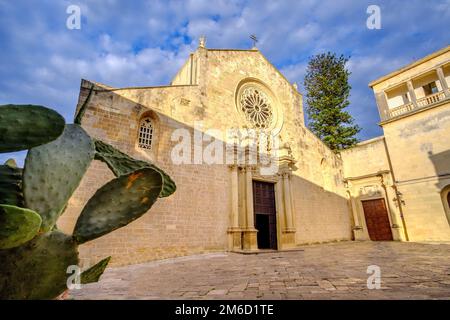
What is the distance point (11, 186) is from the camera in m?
1.47

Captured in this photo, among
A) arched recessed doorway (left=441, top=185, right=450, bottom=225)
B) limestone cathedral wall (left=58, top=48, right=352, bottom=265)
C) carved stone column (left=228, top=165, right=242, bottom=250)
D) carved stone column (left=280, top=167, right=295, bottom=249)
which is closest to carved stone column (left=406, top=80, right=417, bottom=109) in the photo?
arched recessed doorway (left=441, top=185, right=450, bottom=225)

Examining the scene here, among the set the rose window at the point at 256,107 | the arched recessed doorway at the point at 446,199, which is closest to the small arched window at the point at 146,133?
the rose window at the point at 256,107

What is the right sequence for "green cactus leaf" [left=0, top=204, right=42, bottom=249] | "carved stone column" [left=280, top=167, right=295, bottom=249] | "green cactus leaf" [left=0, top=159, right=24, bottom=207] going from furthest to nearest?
1. "carved stone column" [left=280, top=167, right=295, bottom=249]
2. "green cactus leaf" [left=0, top=159, right=24, bottom=207]
3. "green cactus leaf" [left=0, top=204, right=42, bottom=249]

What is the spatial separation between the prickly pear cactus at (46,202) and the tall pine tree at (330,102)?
21110 mm

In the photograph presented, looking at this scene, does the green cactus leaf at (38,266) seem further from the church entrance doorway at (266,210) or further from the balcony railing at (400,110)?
the balcony railing at (400,110)

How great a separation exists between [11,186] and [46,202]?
246 millimetres

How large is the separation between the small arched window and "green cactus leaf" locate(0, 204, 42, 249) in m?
7.52

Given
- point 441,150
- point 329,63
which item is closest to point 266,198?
point 441,150

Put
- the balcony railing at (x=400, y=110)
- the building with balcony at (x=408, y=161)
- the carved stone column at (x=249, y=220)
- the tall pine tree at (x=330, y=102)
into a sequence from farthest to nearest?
1. the tall pine tree at (x=330, y=102)
2. the balcony railing at (x=400, y=110)
3. the building with balcony at (x=408, y=161)
4. the carved stone column at (x=249, y=220)

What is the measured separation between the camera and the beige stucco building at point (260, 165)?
7738mm

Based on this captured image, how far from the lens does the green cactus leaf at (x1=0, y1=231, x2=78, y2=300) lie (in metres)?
1.26

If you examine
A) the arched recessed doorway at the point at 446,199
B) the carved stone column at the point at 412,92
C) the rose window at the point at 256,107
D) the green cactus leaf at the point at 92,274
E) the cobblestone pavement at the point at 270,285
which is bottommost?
the cobblestone pavement at the point at 270,285

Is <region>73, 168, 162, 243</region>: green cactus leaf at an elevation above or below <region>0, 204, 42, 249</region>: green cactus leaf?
above

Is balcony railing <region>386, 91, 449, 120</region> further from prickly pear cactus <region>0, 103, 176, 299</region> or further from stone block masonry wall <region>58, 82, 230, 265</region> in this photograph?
prickly pear cactus <region>0, 103, 176, 299</region>
